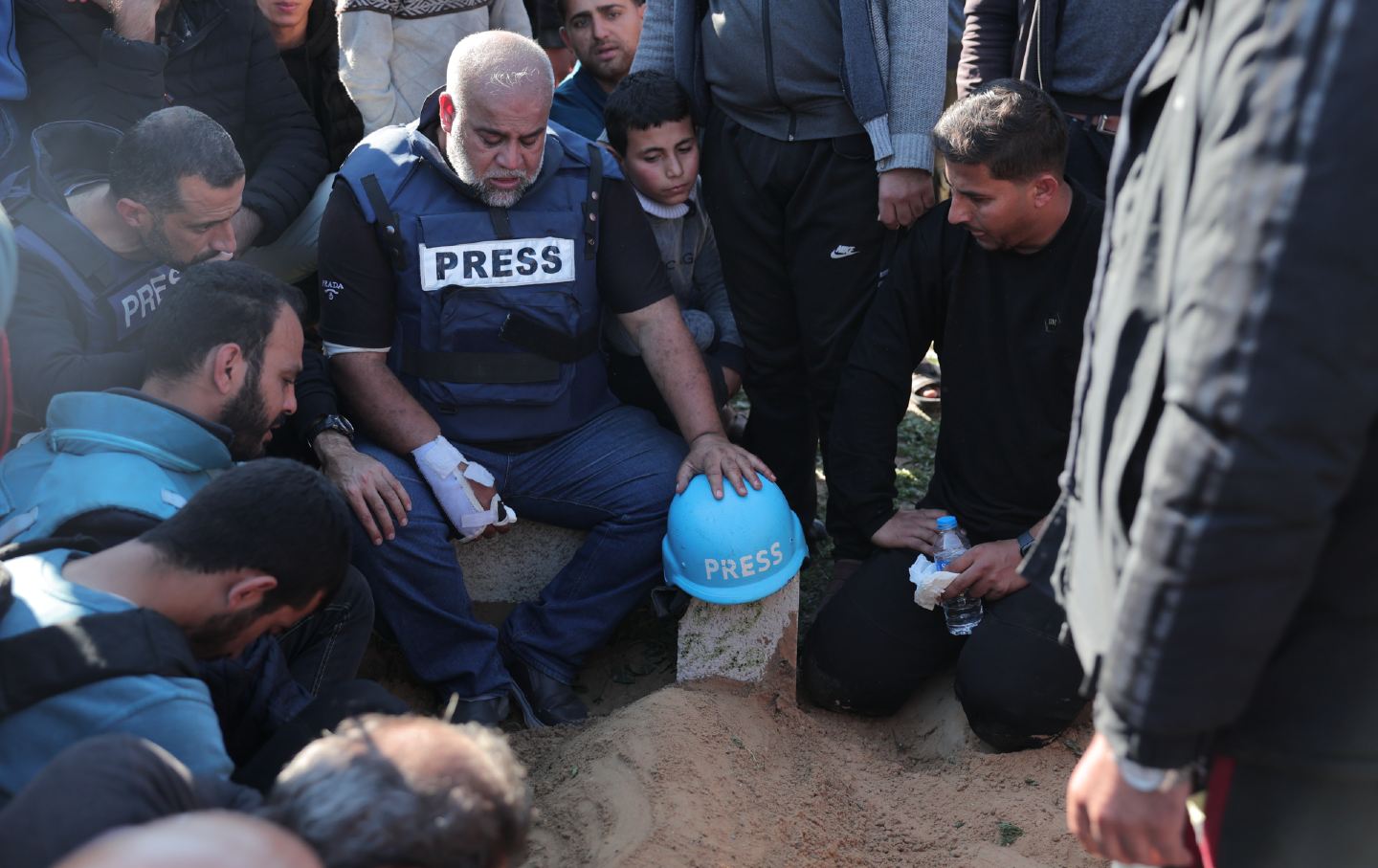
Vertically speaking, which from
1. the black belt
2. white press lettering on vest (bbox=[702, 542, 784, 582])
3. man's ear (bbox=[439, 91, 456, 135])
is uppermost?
man's ear (bbox=[439, 91, 456, 135])

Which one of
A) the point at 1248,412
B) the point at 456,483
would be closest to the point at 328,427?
the point at 456,483

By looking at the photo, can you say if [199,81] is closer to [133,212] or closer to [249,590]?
[133,212]

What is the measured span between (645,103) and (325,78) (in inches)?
59.4

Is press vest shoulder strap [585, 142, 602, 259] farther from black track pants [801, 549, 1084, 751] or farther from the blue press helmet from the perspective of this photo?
black track pants [801, 549, 1084, 751]

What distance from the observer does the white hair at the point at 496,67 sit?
350cm

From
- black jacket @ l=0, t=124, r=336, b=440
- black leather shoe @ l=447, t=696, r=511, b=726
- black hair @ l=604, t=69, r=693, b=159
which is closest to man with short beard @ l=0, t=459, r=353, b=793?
black jacket @ l=0, t=124, r=336, b=440

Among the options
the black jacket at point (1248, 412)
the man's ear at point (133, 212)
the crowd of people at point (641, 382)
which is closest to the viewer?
the black jacket at point (1248, 412)

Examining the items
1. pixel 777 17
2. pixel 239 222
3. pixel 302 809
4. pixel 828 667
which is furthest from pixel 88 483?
pixel 777 17

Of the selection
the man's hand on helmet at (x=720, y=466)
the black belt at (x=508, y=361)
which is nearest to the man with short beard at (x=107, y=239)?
the black belt at (x=508, y=361)

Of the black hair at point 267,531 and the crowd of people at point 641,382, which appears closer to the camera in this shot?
the crowd of people at point 641,382

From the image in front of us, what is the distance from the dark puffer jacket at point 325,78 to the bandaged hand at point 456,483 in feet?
5.72

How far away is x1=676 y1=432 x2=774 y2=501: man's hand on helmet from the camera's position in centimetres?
343

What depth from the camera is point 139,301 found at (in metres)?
3.29

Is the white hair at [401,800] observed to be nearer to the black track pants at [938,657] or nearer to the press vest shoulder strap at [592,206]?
the black track pants at [938,657]
